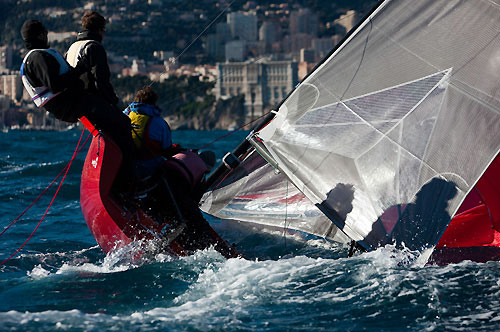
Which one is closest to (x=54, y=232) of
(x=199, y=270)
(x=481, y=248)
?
(x=199, y=270)

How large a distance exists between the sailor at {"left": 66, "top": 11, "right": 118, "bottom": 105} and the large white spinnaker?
90cm

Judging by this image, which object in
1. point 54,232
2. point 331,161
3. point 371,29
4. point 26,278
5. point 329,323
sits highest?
point 371,29

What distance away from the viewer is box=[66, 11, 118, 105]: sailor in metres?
4.06

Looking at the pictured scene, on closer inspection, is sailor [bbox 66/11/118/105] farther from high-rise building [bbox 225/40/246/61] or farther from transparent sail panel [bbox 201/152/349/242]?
high-rise building [bbox 225/40/246/61]

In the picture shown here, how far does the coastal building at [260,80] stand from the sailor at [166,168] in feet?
182

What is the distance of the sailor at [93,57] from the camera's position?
406 centimetres

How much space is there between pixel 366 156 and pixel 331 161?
184 millimetres

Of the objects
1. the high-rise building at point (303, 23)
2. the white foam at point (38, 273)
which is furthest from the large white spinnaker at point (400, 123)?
the high-rise building at point (303, 23)

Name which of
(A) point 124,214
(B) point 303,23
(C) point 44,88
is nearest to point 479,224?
(A) point 124,214

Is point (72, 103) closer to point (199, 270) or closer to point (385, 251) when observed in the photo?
point (199, 270)

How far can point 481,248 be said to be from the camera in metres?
4.61

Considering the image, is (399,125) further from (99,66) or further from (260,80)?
(260,80)

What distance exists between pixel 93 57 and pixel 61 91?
9.3 inches

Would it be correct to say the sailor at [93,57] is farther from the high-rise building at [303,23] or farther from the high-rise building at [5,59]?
the high-rise building at [303,23]
